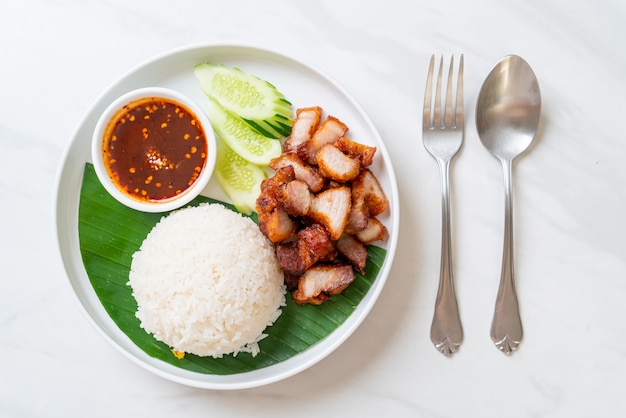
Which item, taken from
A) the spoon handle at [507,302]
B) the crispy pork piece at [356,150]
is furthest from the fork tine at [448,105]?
the crispy pork piece at [356,150]

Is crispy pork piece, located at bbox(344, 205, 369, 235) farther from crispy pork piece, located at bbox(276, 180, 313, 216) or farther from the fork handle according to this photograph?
the fork handle

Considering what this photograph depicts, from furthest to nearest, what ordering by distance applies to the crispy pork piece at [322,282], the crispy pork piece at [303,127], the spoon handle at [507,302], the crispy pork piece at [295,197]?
the spoon handle at [507,302] → the crispy pork piece at [303,127] → the crispy pork piece at [322,282] → the crispy pork piece at [295,197]

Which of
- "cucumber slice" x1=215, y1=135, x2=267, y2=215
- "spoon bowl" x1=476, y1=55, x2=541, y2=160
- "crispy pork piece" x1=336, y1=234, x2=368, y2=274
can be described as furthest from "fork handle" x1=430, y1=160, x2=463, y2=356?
"cucumber slice" x1=215, y1=135, x2=267, y2=215

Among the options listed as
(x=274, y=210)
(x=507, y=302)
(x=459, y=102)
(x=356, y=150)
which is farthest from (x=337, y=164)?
(x=507, y=302)

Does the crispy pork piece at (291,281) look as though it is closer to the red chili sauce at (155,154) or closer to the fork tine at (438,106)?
the red chili sauce at (155,154)

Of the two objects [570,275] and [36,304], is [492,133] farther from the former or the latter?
[36,304]
